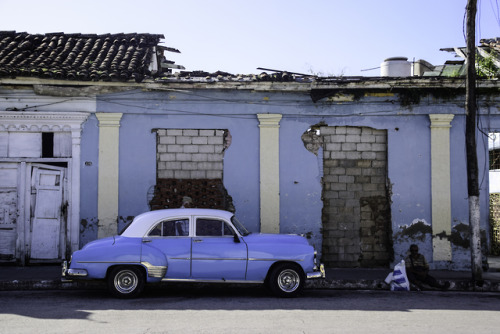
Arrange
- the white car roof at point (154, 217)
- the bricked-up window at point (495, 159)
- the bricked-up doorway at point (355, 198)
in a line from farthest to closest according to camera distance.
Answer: the bricked-up window at point (495, 159), the bricked-up doorway at point (355, 198), the white car roof at point (154, 217)

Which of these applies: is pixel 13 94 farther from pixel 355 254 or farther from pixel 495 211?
pixel 495 211

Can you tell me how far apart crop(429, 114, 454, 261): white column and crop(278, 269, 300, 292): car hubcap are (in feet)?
16.3

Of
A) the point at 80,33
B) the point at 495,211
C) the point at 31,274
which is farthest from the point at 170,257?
the point at 495,211

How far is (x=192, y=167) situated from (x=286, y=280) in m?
4.55

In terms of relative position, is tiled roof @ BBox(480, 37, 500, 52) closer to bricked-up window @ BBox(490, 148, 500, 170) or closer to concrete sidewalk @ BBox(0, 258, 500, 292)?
bricked-up window @ BBox(490, 148, 500, 170)

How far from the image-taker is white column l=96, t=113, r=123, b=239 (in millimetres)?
12750

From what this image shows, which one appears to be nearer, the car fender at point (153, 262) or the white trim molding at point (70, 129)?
the car fender at point (153, 262)

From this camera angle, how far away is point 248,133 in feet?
42.9

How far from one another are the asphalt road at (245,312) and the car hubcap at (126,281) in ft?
0.76

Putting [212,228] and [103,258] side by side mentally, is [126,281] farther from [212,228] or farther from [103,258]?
[212,228]

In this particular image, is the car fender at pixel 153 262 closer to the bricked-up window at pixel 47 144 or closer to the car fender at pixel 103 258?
the car fender at pixel 103 258

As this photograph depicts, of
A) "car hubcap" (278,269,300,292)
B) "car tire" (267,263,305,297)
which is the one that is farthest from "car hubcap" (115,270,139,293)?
"car hubcap" (278,269,300,292)

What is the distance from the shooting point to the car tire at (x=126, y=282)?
9.04m

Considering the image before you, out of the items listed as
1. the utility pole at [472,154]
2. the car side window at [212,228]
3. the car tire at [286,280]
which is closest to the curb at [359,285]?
the utility pole at [472,154]
